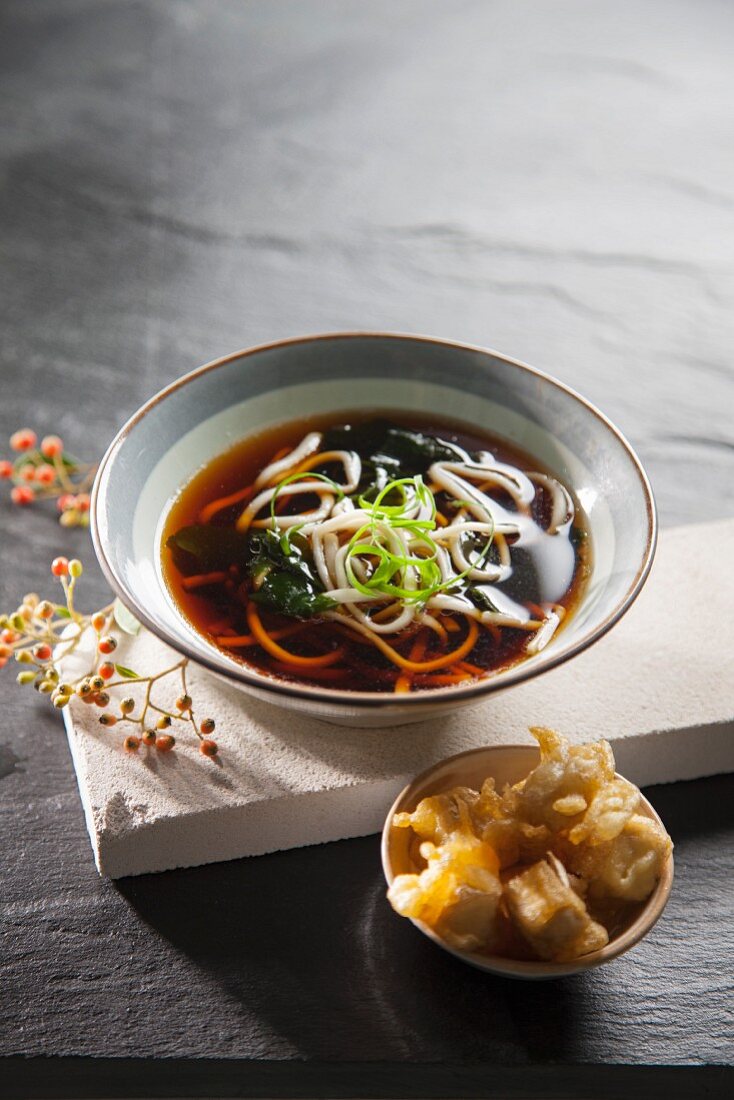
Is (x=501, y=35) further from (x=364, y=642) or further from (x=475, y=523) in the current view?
(x=364, y=642)

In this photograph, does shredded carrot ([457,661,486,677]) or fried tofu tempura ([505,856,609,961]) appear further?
shredded carrot ([457,661,486,677])

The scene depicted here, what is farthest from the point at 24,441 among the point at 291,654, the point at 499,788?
the point at 499,788

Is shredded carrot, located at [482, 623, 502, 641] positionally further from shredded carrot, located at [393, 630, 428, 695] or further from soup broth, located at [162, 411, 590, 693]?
shredded carrot, located at [393, 630, 428, 695]

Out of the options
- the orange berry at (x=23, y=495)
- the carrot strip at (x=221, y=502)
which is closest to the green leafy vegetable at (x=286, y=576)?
the carrot strip at (x=221, y=502)

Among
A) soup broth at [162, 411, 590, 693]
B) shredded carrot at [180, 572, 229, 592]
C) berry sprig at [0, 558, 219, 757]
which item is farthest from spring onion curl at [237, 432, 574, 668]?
berry sprig at [0, 558, 219, 757]

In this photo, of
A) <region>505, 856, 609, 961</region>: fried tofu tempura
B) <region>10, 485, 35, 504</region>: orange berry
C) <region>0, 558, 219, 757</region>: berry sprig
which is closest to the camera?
<region>505, 856, 609, 961</region>: fried tofu tempura

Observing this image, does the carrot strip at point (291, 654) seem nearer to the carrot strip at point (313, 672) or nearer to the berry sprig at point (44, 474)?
the carrot strip at point (313, 672)

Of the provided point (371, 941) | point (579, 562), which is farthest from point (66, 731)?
point (579, 562)

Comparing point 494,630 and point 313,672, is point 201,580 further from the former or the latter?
point 494,630
